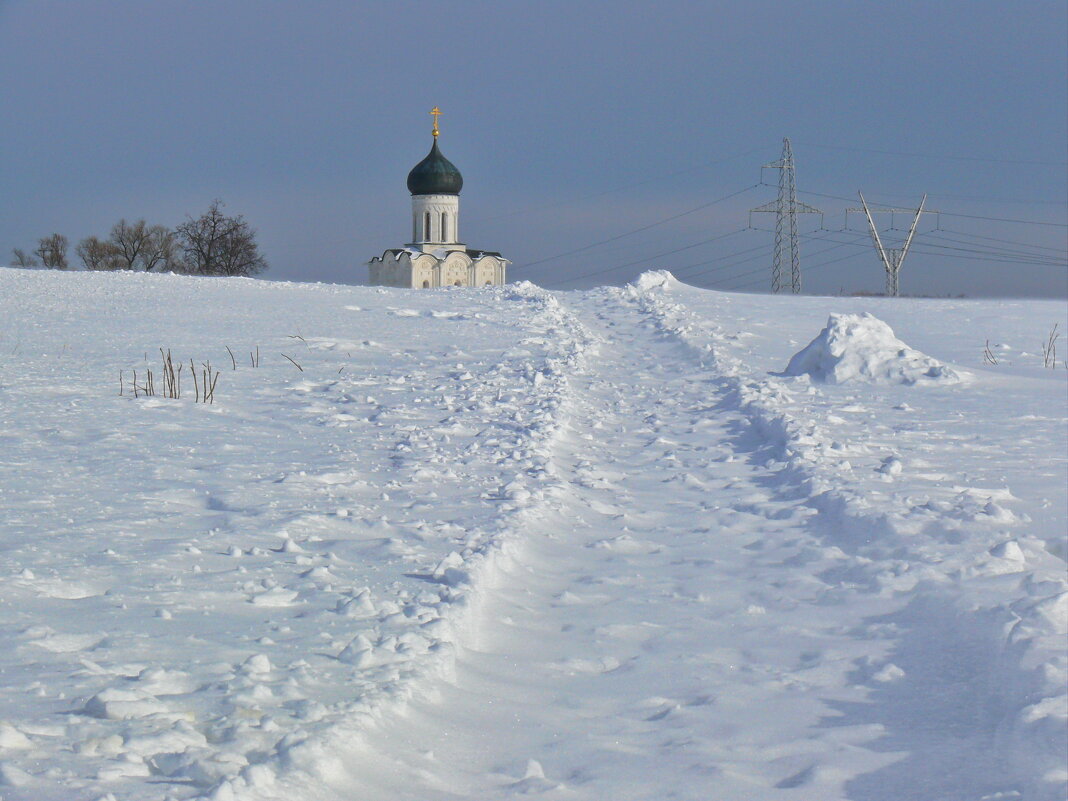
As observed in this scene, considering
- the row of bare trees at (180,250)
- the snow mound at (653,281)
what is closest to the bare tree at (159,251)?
the row of bare trees at (180,250)

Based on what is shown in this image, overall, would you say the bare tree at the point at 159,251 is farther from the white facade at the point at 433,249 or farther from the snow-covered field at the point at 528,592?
the snow-covered field at the point at 528,592

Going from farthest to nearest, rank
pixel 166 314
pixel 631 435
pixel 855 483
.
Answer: pixel 166 314 → pixel 631 435 → pixel 855 483

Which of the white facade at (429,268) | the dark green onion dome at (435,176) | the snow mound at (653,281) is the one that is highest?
the dark green onion dome at (435,176)

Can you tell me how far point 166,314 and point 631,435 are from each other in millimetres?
11819

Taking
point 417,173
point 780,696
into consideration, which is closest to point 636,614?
point 780,696

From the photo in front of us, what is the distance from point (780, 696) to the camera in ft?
12.9

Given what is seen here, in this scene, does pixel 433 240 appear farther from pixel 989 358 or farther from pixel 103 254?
pixel 989 358

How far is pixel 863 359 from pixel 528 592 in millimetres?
8000

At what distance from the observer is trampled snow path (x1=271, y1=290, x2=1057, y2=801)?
3.28 metres

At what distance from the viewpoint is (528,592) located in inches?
197

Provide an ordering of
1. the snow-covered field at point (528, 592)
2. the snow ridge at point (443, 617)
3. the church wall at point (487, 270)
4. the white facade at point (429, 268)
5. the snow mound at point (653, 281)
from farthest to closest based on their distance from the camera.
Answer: the church wall at point (487, 270) < the white facade at point (429, 268) < the snow mound at point (653, 281) < the snow-covered field at point (528, 592) < the snow ridge at point (443, 617)

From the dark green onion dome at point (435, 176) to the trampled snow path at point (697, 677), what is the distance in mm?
57507

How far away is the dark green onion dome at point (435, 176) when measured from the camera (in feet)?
205

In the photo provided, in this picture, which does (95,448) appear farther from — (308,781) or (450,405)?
(308,781)
